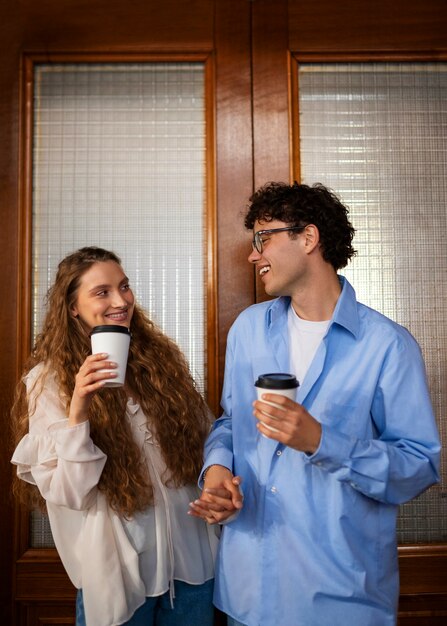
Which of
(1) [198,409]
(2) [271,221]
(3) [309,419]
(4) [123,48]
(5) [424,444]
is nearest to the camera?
(3) [309,419]

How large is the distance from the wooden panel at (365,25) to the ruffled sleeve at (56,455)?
158cm

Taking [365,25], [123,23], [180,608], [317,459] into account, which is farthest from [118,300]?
[365,25]

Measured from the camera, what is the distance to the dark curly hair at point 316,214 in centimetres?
157

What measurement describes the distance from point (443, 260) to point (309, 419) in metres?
1.16

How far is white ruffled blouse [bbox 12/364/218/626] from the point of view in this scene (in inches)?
52.9

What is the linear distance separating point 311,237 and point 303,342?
1.03ft

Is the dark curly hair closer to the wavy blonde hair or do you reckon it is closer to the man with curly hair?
the man with curly hair

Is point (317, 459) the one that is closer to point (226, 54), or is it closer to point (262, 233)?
point (262, 233)

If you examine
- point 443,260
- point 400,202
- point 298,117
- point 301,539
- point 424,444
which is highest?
point 298,117

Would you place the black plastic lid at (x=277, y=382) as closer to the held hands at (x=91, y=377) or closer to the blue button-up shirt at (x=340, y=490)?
the blue button-up shirt at (x=340, y=490)

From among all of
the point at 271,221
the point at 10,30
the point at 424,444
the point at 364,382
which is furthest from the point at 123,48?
the point at 424,444

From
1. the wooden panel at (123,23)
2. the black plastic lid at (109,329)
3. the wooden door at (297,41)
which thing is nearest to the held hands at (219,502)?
the black plastic lid at (109,329)

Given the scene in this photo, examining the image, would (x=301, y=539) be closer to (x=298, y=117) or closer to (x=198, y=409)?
(x=198, y=409)

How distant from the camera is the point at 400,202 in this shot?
2039 millimetres
